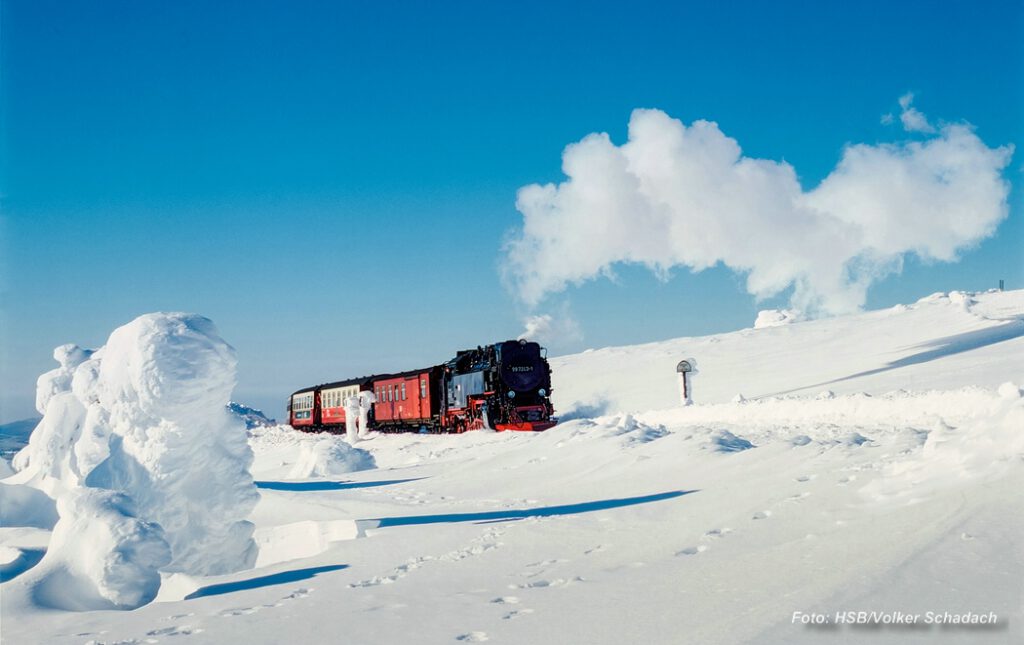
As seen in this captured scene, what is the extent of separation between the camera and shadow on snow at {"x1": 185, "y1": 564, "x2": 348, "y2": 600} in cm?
764

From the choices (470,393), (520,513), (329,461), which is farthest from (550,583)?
(470,393)

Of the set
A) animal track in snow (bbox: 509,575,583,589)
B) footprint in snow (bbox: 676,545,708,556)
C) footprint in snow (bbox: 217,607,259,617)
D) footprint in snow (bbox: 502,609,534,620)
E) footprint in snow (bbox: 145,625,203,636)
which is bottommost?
footprint in snow (bbox: 217,607,259,617)

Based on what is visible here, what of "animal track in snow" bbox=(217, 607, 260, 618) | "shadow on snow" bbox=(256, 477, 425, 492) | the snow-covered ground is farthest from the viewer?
"shadow on snow" bbox=(256, 477, 425, 492)

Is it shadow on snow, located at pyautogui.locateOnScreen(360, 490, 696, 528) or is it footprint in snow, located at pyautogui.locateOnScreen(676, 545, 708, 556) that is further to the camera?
shadow on snow, located at pyautogui.locateOnScreen(360, 490, 696, 528)

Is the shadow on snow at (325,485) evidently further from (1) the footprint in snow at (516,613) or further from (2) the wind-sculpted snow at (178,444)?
(1) the footprint in snow at (516,613)

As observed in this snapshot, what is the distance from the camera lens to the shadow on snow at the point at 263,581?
25.1 ft

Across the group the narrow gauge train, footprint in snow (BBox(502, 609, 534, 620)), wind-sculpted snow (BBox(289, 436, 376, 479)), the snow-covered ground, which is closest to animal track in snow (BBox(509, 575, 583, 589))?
the snow-covered ground

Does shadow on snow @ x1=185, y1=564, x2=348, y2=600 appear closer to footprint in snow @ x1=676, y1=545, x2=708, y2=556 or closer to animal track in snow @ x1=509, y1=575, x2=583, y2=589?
animal track in snow @ x1=509, y1=575, x2=583, y2=589

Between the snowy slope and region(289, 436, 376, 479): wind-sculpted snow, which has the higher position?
the snowy slope

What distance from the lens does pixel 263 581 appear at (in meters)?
7.83

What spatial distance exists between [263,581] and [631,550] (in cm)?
399

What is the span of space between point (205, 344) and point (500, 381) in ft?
65.8

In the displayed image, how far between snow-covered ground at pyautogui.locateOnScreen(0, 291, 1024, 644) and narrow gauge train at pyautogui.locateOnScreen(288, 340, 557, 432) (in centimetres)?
1216

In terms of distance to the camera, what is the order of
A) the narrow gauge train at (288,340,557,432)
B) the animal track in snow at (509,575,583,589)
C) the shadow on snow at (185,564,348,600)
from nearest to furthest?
the animal track in snow at (509,575,583,589) → the shadow on snow at (185,564,348,600) → the narrow gauge train at (288,340,557,432)
